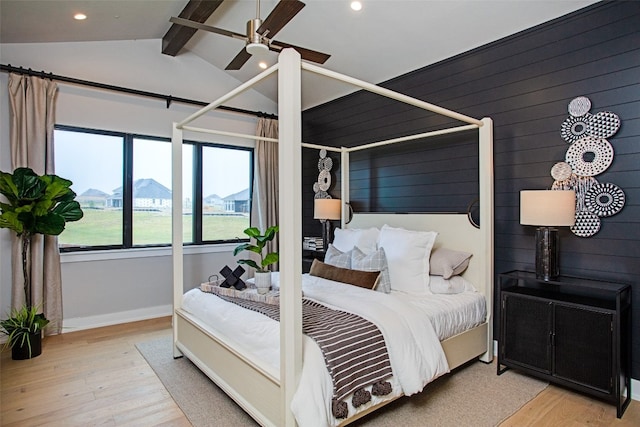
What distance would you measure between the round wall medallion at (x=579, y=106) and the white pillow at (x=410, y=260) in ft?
4.65

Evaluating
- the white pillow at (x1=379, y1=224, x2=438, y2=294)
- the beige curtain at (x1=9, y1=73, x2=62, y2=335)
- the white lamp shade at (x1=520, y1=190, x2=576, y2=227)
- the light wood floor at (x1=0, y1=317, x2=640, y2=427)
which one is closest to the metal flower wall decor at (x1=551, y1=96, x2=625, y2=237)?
the white lamp shade at (x1=520, y1=190, x2=576, y2=227)

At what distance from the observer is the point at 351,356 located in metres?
2.06

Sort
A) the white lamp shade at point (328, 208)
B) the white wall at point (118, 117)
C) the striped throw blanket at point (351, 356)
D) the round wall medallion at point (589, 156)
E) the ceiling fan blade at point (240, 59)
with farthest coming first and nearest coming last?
the white lamp shade at point (328, 208)
the white wall at point (118, 117)
the ceiling fan blade at point (240, 59)
the round wall medallion at point (589, 156)
the striped throw blanket at point (351, 356)

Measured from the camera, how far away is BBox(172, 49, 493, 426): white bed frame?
1865mm

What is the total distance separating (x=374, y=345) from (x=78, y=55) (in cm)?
433

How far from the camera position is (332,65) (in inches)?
169

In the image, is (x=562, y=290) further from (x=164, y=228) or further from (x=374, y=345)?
(x=164, y=228)

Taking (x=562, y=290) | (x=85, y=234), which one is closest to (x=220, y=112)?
(x=85, y=234)

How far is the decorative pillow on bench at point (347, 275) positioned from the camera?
10.0 ft

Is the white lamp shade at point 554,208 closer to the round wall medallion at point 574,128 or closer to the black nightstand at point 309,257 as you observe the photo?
the round wall medallion at point 574,128

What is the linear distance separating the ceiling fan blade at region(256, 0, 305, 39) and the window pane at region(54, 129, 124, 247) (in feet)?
9.11

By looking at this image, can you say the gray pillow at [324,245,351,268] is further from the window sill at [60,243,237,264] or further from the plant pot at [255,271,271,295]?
the window sill at [60,243,237,264]

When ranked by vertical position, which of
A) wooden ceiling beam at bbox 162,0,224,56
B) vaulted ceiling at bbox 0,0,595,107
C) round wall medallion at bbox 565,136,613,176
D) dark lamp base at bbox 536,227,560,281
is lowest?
dark lamp base at bbox 536,227,560,281

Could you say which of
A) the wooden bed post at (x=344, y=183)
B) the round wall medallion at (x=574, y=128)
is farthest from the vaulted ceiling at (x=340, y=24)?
the wooden bed post at (x=344, y=183)
